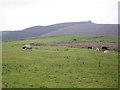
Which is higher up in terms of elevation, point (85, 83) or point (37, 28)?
point (37, 28)

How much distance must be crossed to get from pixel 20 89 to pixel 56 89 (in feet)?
10.5

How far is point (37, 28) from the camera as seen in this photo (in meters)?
149

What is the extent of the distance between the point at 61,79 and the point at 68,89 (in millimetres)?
3497

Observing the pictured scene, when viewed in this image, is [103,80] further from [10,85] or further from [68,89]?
[10,85]

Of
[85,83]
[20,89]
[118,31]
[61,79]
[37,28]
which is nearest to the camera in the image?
[20,89]

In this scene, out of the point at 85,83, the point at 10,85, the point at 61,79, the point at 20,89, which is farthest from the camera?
the point at 61,79

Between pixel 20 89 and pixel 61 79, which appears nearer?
pixel 20 89

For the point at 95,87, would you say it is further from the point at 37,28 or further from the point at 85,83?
the point at 37,28

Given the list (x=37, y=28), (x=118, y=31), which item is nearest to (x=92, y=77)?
(x=118, y=31)

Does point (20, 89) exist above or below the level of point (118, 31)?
below

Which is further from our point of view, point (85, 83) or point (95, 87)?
point (85, 83)

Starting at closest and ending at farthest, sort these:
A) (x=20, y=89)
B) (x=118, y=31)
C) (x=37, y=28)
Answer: (x=20, y=89) < (x=118, y=31) < (x=37, y=28)

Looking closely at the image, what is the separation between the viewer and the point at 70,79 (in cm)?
1916

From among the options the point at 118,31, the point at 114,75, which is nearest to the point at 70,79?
the point at 114,75
